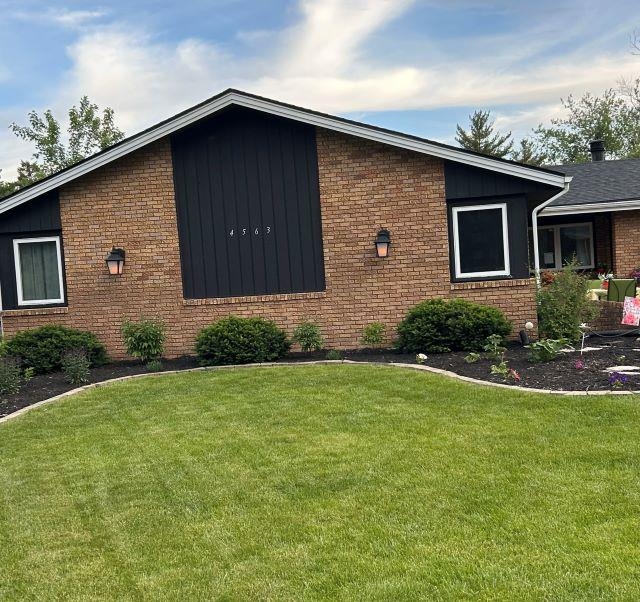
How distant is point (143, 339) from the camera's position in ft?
36.6

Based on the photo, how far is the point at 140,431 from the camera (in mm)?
6699

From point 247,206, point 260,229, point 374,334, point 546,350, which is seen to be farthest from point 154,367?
point 546,350

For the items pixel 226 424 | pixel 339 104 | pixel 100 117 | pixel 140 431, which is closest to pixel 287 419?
pixel 226 424

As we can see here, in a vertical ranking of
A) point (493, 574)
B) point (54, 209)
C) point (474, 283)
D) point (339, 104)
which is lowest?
point (493, 574)

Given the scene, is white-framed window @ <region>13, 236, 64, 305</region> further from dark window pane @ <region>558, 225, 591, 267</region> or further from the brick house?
dark window pane @ <region>558, 225, 591, 267</region>

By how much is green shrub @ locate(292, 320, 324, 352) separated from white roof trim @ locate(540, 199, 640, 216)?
7.69m

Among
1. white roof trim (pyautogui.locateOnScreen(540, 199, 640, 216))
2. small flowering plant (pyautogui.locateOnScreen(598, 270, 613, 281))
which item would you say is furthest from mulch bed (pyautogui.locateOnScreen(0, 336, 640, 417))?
white roof trim (pyautogui.locateOnScreen(540, 199, 640, 216))

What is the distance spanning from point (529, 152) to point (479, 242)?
47.3 m

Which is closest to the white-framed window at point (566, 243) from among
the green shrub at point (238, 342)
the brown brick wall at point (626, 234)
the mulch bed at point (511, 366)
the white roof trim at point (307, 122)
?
the brown brick wall at point (626, 234)

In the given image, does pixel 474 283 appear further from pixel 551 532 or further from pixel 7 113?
pixel 7 113

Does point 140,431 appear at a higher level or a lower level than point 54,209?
lower

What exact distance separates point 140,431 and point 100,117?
30.3m

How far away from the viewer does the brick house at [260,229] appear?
1121cm

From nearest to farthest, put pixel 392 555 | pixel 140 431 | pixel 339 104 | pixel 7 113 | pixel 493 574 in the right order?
1. pixel 493 574
2. pixel 392 555
3. pixel 140 431
4. pixel 339 104
5. pixel 7 113
